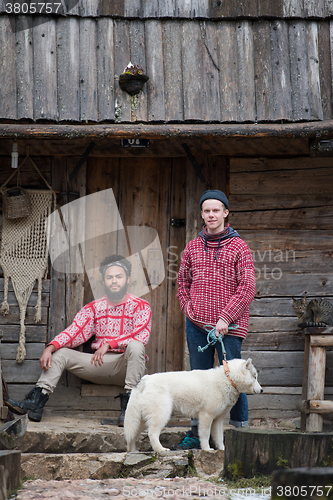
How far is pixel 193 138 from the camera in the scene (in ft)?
16.3

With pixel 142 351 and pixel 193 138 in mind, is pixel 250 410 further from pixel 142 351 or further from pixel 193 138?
pixel 193 138

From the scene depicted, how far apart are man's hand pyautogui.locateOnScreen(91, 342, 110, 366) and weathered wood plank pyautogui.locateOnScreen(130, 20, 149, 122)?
2289 mm

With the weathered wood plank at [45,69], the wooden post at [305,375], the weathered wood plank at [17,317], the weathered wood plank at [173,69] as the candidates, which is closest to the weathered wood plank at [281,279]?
the wooden post at [305,375]

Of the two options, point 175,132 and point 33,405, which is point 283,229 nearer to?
point 175,132

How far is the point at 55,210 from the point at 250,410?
3.09 meters

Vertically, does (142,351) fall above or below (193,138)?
below

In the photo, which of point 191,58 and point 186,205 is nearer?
point 191,58

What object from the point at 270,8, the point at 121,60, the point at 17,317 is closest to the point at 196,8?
the point at 270,8

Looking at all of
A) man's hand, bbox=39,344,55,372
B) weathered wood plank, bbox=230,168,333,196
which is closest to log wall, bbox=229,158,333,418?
weathered wood plank, bbox=230,168,333,196

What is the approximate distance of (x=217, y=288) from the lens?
14.2ft

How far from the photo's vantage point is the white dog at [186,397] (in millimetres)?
3895

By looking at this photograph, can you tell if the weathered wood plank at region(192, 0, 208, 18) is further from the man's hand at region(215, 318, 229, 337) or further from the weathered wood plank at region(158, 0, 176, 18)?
the man's hand at region(215, 318, 229, 337)

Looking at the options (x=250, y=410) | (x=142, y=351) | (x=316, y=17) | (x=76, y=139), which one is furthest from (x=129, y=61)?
(x=250, y=410)

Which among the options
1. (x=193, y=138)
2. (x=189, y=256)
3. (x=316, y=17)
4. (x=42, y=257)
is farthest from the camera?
(x=42, y=257)
